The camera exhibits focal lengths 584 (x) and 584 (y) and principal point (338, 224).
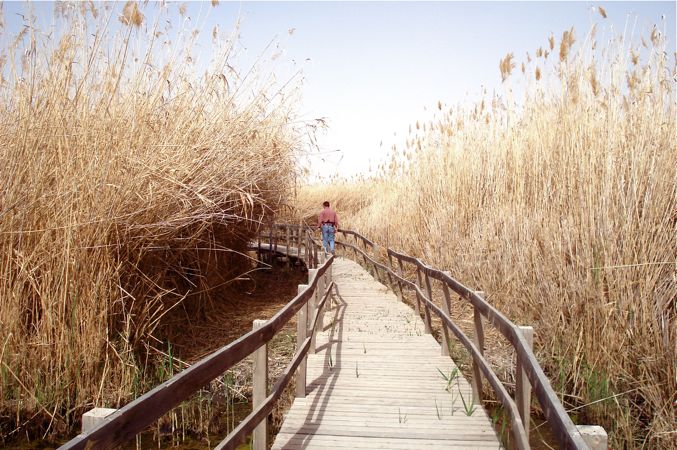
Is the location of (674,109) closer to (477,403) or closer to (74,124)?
(477,403)

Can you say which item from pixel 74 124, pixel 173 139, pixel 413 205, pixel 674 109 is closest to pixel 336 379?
pixel 173 139

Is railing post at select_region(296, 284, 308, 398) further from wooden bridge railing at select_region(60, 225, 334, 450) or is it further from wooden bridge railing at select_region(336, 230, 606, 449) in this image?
wooden bridge railing at select_region(336, 230, 606, 449)

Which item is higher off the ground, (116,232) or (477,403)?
(116,232)

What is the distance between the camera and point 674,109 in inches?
195

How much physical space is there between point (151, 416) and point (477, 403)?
3.02 m

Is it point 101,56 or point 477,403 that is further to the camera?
point 101,56

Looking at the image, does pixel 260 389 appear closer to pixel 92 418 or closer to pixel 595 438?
pixel 92 418

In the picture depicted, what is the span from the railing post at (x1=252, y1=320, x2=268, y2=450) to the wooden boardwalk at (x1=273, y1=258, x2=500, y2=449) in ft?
0.85

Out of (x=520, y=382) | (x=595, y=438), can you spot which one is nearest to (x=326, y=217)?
(x=520, y=382)

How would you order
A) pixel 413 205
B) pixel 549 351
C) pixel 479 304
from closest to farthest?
pixel 479 304 → pixel 549 351 → pixel 413 205

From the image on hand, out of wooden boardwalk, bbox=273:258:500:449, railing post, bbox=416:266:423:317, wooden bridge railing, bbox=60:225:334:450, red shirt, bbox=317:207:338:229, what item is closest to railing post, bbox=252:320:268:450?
wooden bridge railing, bbox=60:225:334:450

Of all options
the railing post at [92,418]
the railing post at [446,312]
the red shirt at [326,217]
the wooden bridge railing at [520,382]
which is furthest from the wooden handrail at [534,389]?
the red shirt at [326,217]

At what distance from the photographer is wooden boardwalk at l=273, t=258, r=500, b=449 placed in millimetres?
3656

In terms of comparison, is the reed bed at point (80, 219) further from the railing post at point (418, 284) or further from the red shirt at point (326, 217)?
the red shirt at point (326, 217)
